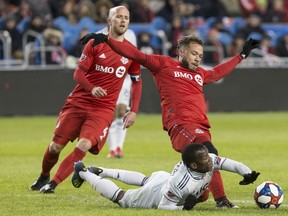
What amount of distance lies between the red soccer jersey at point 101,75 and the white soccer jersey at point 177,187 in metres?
2.15

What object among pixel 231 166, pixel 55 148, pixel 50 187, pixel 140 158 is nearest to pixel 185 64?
pixel 231 166

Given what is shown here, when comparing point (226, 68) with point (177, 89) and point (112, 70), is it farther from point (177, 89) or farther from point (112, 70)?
point (112, 70)

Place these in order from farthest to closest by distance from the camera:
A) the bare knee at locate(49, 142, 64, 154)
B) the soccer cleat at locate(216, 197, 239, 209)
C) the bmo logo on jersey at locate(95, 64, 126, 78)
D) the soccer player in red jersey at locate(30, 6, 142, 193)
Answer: the bmo logo on jersey at locate(95, 64, 126, 78) → the bare knee at locate(49, 142, 64, 154) → the soccer player in red jersey at locate(30, 6, 142, 193) → the soccer cleat at locate(216, 197, 239, 209)

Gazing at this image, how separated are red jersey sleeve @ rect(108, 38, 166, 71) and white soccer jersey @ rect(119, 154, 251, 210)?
1.41 m

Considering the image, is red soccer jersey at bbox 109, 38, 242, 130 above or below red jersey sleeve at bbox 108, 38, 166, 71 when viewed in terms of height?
below

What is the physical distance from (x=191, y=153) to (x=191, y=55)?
1576 mm

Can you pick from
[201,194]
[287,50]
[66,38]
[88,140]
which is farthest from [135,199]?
[287,50]

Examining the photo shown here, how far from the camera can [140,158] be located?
56.0ft

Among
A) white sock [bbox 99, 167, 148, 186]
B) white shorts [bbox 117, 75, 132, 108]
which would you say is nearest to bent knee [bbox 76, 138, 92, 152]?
white sock [bbox 99, 167, 148, 186]

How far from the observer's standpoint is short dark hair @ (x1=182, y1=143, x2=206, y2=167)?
1027cm

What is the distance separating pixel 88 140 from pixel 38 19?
1527 centimetres

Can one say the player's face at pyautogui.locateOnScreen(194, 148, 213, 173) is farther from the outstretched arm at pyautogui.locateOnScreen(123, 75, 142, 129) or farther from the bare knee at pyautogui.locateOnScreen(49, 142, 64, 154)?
the bare knee at pyautogui.locateOnScreen(49, 142, 64, 154)

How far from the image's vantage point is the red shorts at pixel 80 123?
12375 millimetres

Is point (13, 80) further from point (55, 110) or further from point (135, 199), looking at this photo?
point (135, 199)
